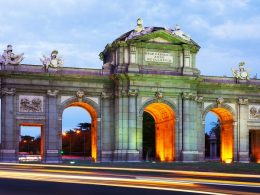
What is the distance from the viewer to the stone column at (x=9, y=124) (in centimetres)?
5216

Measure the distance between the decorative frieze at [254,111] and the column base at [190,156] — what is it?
935 centimetres

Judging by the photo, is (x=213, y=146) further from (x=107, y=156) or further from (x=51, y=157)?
(x=51, y=157)

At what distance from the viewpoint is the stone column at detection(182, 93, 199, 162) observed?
184 feet

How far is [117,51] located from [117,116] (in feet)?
23.5

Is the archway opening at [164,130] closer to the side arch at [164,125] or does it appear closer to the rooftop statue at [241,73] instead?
the side arch at [164,125]

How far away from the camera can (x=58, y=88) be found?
54406mm

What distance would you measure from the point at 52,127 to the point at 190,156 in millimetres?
15202

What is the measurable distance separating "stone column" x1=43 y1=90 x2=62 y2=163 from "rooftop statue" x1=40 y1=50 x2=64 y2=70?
2797 millimetres

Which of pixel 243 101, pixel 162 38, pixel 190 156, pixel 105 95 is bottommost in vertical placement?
pixel 190 156

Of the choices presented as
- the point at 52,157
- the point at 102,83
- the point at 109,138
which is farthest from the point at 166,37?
the point at 52,157

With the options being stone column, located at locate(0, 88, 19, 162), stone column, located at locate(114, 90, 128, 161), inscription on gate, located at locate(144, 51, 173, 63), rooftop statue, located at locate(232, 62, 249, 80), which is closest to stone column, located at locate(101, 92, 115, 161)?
stone column, located at locate(114, 90, 128, 161)

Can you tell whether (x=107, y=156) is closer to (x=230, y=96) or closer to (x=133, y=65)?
→ (x=133, y=65)

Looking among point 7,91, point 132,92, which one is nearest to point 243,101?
point 132,92

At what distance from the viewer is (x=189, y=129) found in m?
56.7
